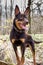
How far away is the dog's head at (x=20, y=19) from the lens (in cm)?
156

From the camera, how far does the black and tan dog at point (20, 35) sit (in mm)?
1570

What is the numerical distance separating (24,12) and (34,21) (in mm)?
169

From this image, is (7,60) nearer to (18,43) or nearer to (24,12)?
(18,43)

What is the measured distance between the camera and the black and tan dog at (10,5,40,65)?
1570 mm

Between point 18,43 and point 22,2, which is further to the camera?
point 22,2

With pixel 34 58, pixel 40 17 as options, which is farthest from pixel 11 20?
pixel 34 58

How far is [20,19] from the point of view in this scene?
61.4 inches

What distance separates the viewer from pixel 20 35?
1.64m

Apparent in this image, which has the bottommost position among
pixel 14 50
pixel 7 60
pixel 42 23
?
pixel 7 60

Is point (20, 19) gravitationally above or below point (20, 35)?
above

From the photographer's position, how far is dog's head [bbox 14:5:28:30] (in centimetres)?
156

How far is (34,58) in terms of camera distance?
5.48 ft

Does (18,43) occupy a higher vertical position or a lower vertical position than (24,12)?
lower

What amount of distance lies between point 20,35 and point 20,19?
155 mm
